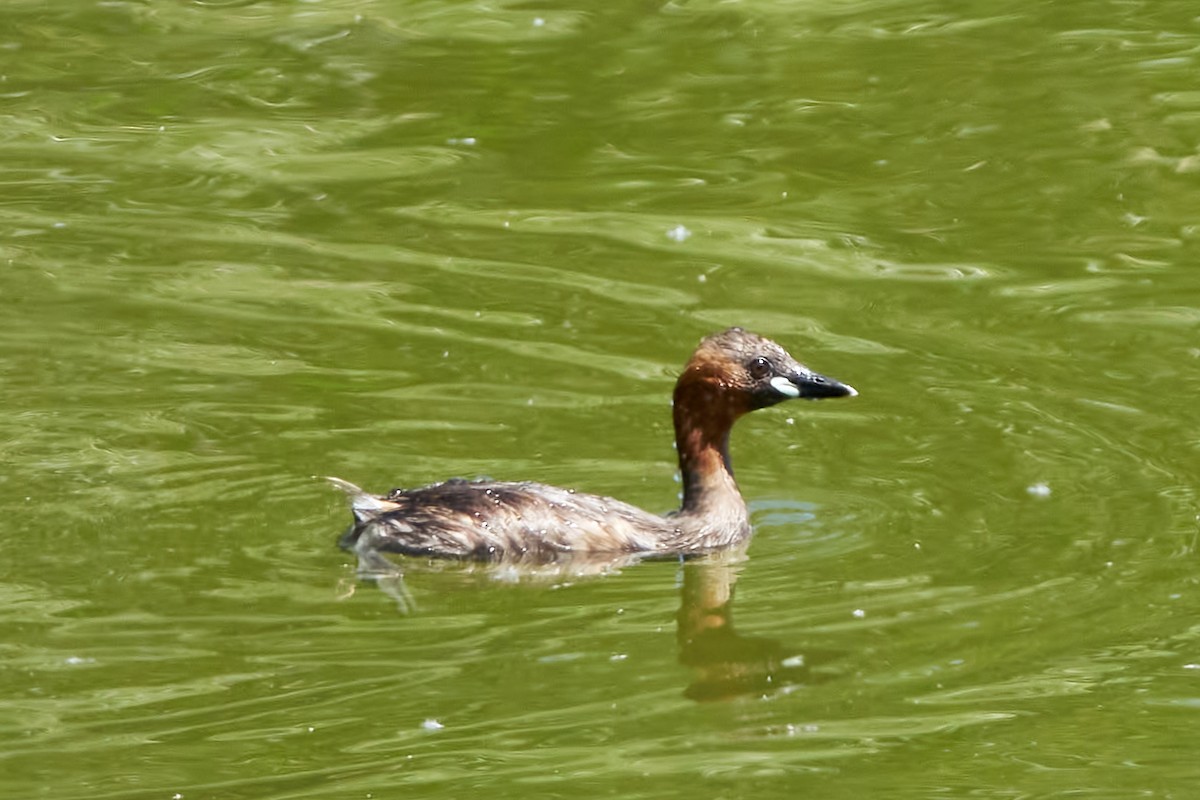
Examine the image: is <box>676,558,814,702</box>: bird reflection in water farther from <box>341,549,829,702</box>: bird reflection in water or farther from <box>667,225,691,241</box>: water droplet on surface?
<box>667,225,691,241</box>: water droplet on surface

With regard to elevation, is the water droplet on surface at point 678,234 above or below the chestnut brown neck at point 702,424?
below

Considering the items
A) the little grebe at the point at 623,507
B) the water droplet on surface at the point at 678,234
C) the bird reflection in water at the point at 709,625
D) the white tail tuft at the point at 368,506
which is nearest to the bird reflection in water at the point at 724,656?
the bird reflection in water at the point at 709,625

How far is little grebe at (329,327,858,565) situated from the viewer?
9.44m

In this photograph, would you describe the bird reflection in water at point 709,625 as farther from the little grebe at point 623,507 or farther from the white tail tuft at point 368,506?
the white tail tuft at point 368,506

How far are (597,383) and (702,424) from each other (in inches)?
48.5

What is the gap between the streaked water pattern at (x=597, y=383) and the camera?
25.6ft

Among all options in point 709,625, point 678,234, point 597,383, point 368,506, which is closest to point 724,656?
point 709,625

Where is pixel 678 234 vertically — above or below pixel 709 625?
below

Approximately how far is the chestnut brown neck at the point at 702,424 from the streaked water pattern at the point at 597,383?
0.32 m

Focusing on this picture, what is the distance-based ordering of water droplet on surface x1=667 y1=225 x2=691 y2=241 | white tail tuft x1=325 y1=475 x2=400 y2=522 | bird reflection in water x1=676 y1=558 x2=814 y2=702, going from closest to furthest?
bird reflection in water x1=676 y1=558 x2=814 y2=702, white tail tuft x1=325 y1=475 x2=400 y2=522, water droplet on surface x1=667 y1=225 x2=691 y2=241

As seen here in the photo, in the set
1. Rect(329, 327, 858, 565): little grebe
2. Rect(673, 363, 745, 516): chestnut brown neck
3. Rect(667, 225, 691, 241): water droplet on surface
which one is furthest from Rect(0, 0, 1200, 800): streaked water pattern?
Rect(673, 363, 745, 516): chestnut brown neck

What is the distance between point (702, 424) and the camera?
10.1 metres

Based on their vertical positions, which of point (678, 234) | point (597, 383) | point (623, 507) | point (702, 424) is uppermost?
point (702, 424)

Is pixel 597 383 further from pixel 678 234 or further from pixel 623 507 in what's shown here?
pixel 678 234
